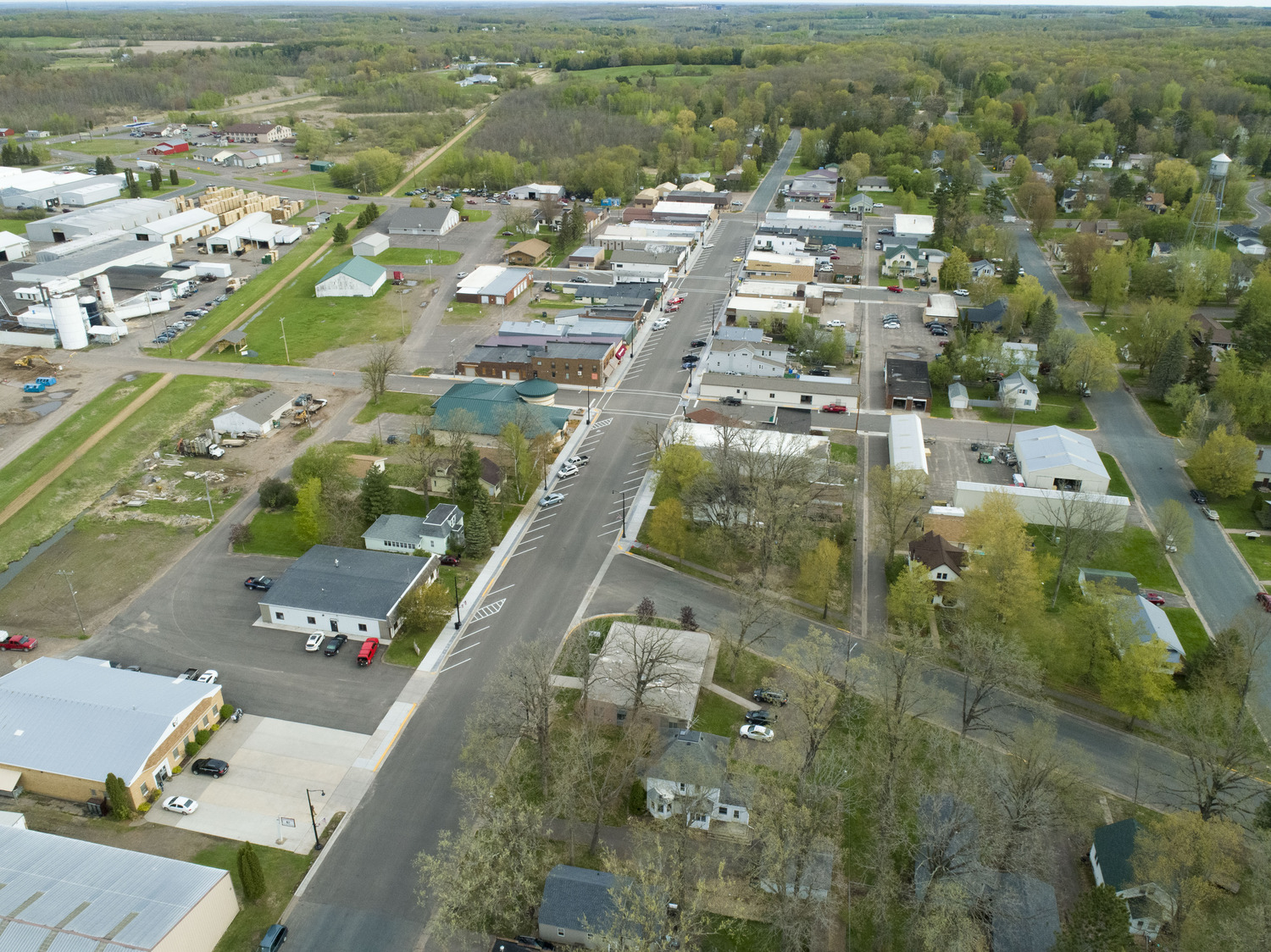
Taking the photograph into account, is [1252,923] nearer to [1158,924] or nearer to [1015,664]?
[1158,924]

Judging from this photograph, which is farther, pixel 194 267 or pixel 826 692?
pixel 194 267

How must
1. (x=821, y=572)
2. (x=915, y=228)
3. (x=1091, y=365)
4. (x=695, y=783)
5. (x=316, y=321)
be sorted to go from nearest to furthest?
(x=695, y=783) → (x=821, y=572) → (x=1091, y=365) → (x=316, y=321) → (x=915, y=228)

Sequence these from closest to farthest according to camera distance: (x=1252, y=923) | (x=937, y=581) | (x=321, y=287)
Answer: (x=1252, y=923)
(x=937, y=581)
(x=321, y=287)

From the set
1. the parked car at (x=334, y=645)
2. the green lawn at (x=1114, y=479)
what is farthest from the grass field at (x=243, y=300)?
the green lawn at (x=1114, y=479)

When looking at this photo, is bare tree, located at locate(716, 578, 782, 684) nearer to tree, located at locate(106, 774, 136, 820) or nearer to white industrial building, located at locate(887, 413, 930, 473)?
white industrial building, located at locate(887, 413, 930, 473)

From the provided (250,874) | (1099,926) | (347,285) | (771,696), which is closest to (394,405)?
(347,285)

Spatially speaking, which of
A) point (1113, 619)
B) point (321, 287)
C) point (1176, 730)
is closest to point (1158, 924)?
point (1176, 730)

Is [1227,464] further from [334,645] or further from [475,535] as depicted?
[334,645]
